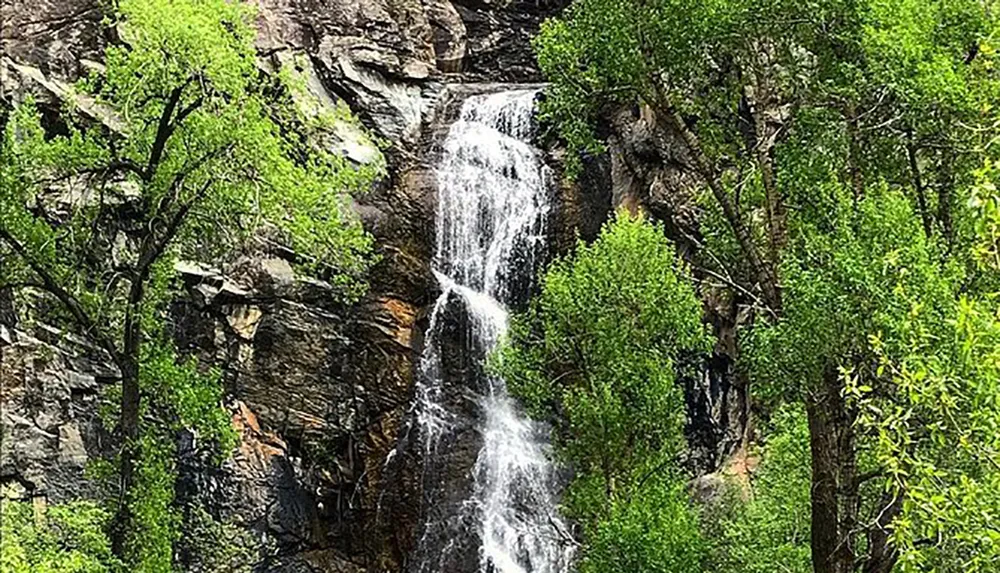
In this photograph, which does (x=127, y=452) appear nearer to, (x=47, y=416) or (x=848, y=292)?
(x=47, y=416)

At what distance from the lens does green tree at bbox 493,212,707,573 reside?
57.3 feet

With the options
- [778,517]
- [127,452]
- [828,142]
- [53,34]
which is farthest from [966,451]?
[53,34]

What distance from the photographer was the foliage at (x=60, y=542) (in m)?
11.1

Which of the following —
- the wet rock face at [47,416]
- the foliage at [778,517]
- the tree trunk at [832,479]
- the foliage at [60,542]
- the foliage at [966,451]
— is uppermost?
the foliage at [966,451]

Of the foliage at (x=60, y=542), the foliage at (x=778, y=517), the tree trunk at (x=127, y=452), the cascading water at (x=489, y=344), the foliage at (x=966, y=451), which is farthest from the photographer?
the cascading water at (x=489, y=344)

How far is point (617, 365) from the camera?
58.0 ft

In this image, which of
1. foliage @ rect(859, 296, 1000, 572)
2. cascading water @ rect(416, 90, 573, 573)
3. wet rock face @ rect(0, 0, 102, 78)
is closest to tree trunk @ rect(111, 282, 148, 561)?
foliage @ rect(859, 296, 1000, 572)

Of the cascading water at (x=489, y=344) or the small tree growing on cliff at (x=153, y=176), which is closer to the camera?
the small tree growing on cliff at (x=153, y=176)

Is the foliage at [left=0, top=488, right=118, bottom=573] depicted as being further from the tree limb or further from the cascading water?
the cascading water

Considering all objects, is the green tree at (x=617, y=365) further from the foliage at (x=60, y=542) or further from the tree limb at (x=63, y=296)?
the tree limb at (x=63, y=296)

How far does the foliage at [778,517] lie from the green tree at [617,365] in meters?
1.19

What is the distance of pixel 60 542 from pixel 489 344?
13105 millimetres

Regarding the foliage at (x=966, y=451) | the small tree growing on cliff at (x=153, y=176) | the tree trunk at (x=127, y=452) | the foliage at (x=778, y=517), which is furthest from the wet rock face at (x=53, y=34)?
the foliage at (x=966, y=451)

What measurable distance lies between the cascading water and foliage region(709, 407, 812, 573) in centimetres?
598
